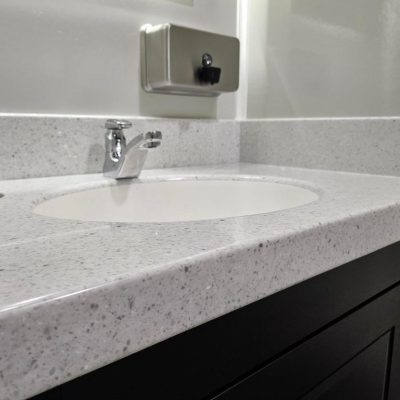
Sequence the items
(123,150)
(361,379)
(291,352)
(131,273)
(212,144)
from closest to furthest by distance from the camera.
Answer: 1. (131,273)
2. (291,352)
3. (361,379)
4. (123,150)
5. (212,144)

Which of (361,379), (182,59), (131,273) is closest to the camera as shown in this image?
(131,273)

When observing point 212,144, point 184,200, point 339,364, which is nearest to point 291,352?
point 339,364

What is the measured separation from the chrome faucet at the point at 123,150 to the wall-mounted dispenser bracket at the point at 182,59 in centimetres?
16

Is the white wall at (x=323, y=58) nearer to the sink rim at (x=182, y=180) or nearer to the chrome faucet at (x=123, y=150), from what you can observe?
the sink rim at (x=182, y=180)

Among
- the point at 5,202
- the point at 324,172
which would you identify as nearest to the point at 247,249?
the point at 5,202

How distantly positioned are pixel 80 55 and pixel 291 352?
608 millimetres

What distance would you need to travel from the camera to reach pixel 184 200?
2.40 feet

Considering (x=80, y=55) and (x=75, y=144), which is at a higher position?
(x=80, y=55)

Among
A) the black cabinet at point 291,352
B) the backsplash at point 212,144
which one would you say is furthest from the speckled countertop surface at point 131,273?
the backsplash at point 212,144

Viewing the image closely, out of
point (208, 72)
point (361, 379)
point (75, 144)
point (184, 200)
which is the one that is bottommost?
point (361, 379)

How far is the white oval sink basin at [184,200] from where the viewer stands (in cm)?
61

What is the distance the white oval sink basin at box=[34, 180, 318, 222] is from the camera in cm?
61

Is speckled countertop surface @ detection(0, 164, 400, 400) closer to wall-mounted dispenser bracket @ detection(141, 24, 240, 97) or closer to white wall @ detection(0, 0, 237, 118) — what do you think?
white wall @ detection(0, 0, 237, 118)

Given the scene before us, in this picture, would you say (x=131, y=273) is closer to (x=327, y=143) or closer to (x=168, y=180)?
(x=168, y=180)
